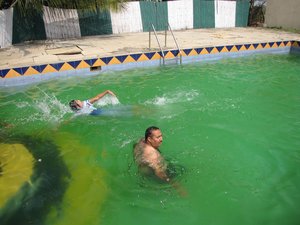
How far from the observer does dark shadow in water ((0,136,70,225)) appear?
4121mm

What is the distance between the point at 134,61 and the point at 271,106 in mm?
5862

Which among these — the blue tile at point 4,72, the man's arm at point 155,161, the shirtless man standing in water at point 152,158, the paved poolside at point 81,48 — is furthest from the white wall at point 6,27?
the man's arm at point 155,161

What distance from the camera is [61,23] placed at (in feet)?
53.9

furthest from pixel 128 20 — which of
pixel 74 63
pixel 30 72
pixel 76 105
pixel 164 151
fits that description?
pixel 164 151

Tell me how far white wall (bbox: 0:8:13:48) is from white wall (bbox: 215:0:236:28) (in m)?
13.6

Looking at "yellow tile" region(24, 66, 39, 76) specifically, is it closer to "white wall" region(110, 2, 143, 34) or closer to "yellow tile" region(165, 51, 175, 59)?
"yellow tile" region(165, 51, 175, 59)

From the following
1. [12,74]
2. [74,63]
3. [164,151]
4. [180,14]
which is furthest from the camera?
[180,14]

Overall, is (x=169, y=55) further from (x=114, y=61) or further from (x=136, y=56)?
(x=114, y=61)

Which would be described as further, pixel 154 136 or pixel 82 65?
pixel 82 65

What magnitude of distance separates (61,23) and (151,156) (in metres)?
14.2

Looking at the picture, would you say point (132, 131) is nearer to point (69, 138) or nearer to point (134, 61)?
point (69, 138)

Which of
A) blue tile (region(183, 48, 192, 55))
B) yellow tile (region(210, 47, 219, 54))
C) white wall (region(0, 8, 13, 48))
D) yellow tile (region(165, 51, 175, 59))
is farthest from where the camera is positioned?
white wall (region(0, 8, 13, 48))

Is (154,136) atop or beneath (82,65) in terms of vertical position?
atop

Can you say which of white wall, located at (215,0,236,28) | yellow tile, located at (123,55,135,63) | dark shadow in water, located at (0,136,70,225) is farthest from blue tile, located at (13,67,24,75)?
white wall, located at (215,0,236,28)
